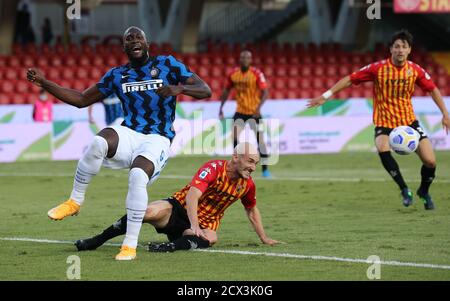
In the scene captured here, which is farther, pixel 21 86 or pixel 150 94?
pixel 21 86

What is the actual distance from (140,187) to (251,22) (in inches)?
1283

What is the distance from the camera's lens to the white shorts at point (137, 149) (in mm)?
9797

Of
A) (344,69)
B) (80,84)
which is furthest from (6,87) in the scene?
(344,69)

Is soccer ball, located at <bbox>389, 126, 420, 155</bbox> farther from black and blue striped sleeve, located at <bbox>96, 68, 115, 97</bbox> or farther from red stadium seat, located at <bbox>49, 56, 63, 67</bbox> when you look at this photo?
red stadium seat, located at <bbox>49, 56, 63, 67</bbox>

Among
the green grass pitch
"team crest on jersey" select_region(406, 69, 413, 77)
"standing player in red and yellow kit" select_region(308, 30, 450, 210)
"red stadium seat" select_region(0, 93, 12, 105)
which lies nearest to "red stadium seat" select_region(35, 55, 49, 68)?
"red stadium seat" select_region(0, 93, 12, 105)

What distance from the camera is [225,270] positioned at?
29.8 ft

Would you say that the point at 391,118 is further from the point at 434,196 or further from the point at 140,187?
the point at 140,187

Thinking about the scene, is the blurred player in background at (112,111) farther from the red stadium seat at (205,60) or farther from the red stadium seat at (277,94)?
the red stadium seat at (277,94)

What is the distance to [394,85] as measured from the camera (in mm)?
14336

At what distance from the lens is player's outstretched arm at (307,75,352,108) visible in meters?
13.4

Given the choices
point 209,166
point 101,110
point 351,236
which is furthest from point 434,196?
point 101,110

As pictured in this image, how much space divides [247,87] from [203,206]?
35.9 feet

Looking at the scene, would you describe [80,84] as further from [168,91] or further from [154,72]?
[168,91]

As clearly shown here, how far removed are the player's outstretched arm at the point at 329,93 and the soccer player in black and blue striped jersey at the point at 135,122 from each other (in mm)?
3451
